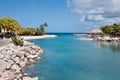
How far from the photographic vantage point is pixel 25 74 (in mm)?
31453

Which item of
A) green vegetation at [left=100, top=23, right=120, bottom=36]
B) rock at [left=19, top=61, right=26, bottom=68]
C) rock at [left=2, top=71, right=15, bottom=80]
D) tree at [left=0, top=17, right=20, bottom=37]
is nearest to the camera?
rock at [left=2, top=71, right=15, bottom=80]

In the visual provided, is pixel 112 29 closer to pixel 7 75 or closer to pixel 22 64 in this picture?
pixel 22 64

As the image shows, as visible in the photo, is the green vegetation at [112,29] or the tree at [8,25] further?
the green vegetation at [112,29]

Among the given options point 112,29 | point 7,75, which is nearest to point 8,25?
point 112,29

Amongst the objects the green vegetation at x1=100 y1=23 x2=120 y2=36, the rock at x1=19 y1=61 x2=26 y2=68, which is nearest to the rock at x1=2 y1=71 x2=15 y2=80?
the rock at x1=19 y1=61 x2=26 y2=68

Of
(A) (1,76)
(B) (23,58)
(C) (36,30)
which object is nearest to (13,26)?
(C) (36,30)

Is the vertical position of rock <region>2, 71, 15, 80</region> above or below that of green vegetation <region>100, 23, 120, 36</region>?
below

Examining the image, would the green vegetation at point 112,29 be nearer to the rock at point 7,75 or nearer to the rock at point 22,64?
the rock at point 22,64

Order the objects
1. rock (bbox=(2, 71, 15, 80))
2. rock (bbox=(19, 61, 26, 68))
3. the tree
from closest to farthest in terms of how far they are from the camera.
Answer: rock (bbox=(2, 71, 15, 80)) → rock (bbox=(19, 61, 26, 68)) → the tree

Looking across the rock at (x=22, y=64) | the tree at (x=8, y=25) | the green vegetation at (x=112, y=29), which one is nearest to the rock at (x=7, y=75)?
the rock at (x=22, y=64)

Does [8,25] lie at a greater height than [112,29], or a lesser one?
greater

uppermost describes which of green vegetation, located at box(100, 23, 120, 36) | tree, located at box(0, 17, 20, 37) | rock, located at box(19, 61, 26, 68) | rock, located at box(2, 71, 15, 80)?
tree, located at box(0, 17, 20, 37)

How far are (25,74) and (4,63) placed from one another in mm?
2766

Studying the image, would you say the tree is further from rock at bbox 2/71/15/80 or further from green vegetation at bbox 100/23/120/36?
rock at bbox 2/71/15/80
